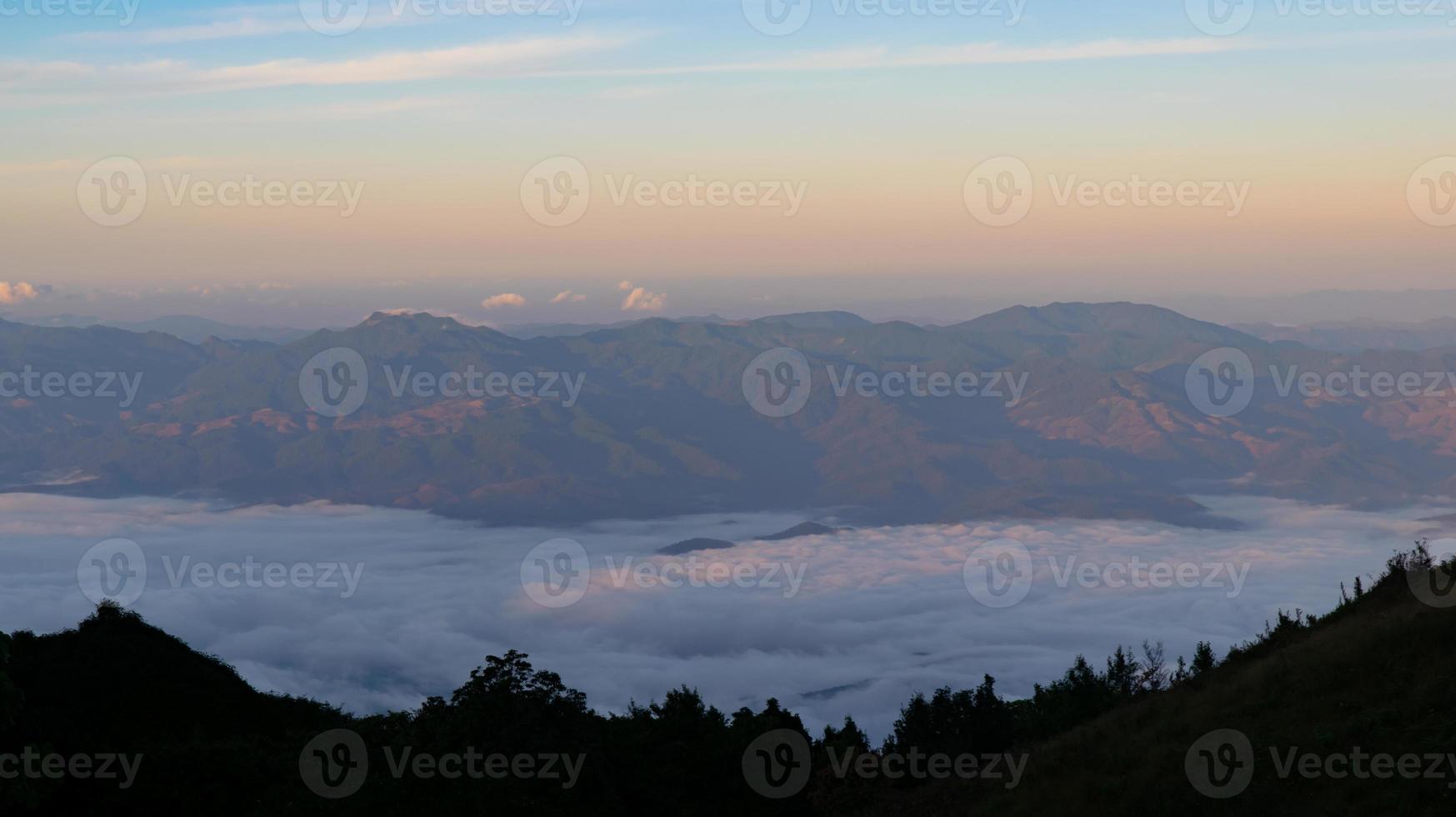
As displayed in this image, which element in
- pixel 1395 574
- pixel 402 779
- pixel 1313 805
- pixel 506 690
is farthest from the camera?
pixel 1395 574

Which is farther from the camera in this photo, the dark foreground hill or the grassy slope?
the dark foreground hill

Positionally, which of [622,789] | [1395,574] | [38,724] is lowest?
[622,789]

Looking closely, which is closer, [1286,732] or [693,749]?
[1286,732]

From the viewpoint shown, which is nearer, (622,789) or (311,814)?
(311,814)

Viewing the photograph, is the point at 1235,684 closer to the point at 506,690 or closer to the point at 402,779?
the point at 506,690

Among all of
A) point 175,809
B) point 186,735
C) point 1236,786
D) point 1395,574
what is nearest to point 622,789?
point 175,809

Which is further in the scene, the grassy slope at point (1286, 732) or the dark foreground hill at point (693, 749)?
the dark foreground hill at point (693, 749)

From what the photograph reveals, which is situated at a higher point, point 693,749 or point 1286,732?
point 1286,732

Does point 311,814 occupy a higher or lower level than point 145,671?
lower
